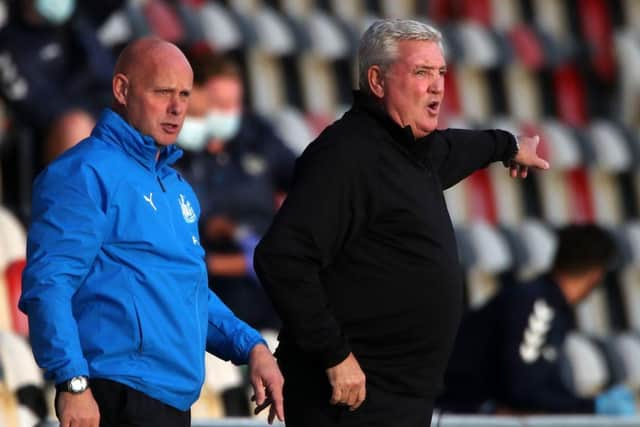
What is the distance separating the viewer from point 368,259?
11.9 feet

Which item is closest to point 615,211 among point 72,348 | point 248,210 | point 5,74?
point 248,210

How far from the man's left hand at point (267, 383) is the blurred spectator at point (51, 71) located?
2805mm

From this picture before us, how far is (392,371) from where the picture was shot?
3.67 metres

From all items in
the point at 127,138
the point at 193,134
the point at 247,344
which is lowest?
the point at 193,134

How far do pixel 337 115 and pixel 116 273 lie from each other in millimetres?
4867

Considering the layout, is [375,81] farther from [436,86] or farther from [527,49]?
[527,49]

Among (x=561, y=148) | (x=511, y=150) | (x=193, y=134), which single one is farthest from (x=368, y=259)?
(x=561, y=148)

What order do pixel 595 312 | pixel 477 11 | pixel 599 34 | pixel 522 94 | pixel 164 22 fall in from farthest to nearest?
pixel 599 34
pixel 522 94
pixel 477 11
pixel 595 312
pixel 164 22

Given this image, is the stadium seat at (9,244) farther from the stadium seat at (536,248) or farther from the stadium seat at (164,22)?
the stadium seat at (536,248)

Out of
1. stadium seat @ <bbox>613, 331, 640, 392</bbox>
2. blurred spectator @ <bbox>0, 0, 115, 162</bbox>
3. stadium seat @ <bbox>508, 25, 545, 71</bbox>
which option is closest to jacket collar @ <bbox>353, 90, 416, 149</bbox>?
blurred spectator @ <bbox>0, 0, 115, 162</bbox>

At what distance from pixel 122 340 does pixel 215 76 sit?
3.32 m

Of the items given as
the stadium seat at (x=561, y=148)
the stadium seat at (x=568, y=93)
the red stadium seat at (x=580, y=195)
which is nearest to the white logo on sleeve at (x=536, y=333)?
the stadium seat at (x=561, y=148)

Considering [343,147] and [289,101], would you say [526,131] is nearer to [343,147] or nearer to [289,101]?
[289,101]

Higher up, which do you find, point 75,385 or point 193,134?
point 75,385
